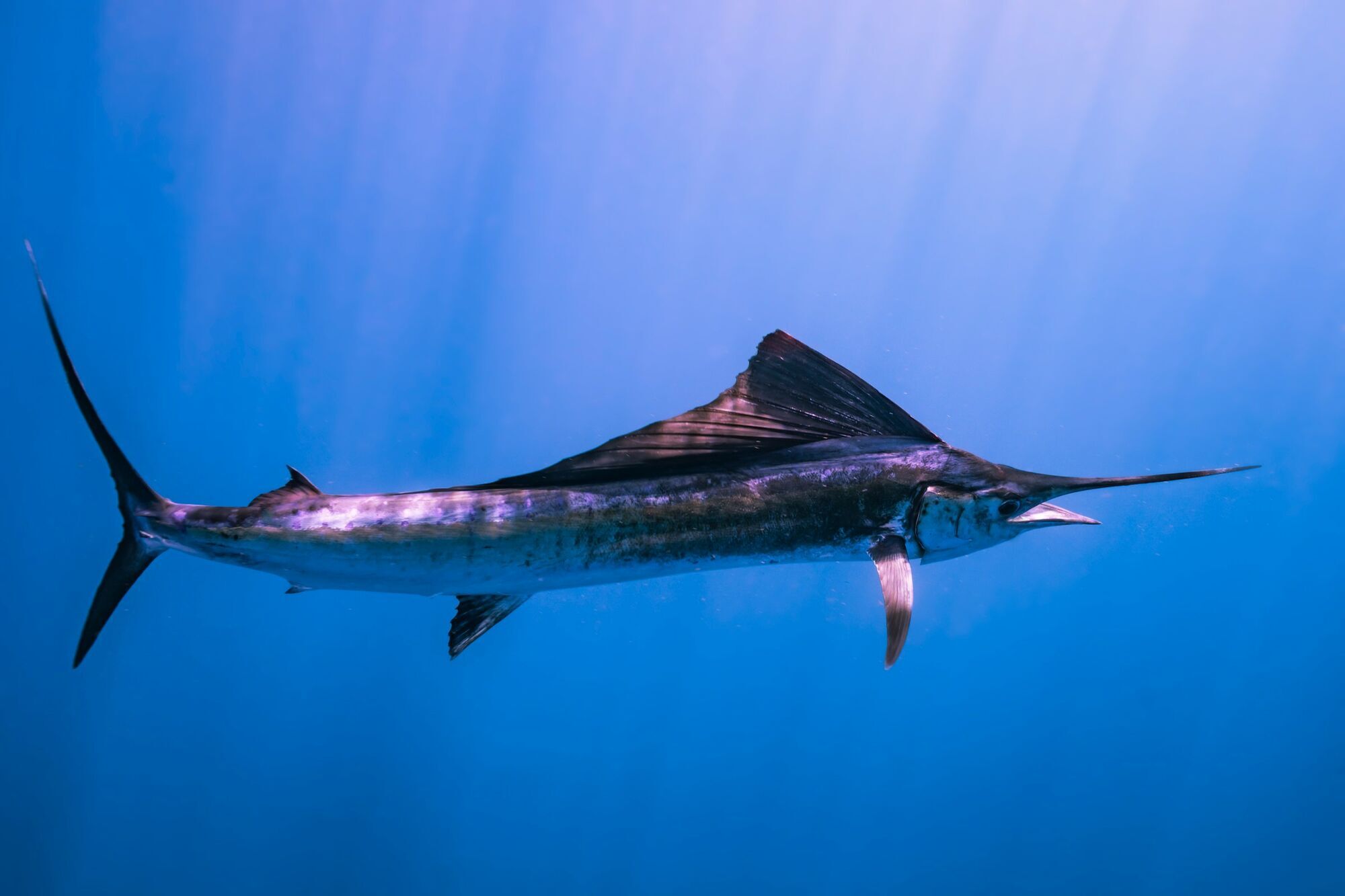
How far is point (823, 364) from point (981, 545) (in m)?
0.62

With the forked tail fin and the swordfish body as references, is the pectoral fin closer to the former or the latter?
the swordfish body

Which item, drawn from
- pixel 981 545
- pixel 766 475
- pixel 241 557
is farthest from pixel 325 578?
pixel 981 545

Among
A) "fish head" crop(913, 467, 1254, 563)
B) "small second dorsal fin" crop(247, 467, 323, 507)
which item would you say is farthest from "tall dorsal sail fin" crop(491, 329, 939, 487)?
"small second dorsal fin" crop(247, 467, 323, 507)

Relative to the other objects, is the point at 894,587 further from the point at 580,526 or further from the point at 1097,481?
the point at 580,526

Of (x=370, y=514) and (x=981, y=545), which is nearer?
(x=370, y=514)

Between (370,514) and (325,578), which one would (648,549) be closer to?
(370,514)

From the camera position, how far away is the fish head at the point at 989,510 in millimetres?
1862

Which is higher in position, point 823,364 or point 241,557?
point 823,364

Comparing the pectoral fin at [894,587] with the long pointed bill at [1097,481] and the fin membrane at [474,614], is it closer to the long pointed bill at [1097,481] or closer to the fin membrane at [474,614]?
the long pointed bill at [1097,481]

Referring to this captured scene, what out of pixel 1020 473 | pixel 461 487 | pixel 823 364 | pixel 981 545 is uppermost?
pixel 823 364

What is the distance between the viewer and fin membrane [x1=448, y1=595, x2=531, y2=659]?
2.03 m

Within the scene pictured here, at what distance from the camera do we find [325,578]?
184 cm

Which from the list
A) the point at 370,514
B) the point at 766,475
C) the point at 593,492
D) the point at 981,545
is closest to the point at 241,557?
the point at 370,514

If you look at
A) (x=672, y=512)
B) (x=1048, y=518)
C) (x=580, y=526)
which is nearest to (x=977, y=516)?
(x=1048, y=518)
